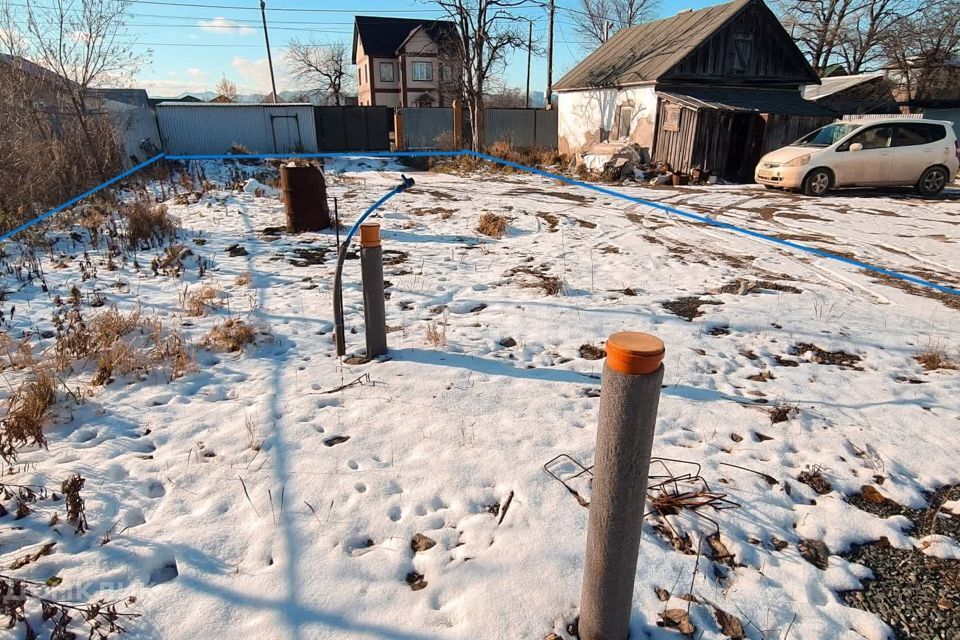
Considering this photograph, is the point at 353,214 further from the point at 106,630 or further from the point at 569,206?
the point at 106,630

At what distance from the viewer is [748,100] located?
17875 mm

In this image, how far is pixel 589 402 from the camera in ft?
11.6

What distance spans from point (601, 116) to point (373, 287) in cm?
1933

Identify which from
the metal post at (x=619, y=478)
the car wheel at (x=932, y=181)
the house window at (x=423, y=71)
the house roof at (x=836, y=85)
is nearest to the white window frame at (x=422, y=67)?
the house window at (x=423, y=71)

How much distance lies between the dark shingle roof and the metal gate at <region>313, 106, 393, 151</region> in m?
8.02


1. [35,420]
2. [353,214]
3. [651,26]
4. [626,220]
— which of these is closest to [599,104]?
[651,26]

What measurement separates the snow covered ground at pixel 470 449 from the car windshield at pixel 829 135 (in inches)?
298

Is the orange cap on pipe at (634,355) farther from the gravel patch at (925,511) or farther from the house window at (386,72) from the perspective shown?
the house window at (386,72)

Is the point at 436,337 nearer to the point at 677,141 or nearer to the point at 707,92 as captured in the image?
the point at 677,141

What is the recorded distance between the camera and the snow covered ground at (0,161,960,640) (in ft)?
6.91

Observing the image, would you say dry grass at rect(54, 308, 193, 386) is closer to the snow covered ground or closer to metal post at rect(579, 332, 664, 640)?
the snow covered ground

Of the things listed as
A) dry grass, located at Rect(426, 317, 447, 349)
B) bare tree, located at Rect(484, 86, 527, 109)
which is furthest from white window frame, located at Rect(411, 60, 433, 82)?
dry grass, located at Rect(426, 317, 447, 349)

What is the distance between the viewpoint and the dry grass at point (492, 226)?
26.9ft

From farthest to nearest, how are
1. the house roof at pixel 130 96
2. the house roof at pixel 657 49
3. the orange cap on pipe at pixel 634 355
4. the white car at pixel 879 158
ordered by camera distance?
the house roof at pixel 130 96 < the house roof at pixel 657 49 < the white car at pixel 879 158 < the orange cap on pipe at pixel 634 355
